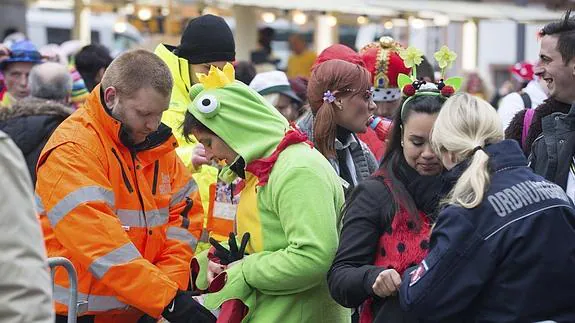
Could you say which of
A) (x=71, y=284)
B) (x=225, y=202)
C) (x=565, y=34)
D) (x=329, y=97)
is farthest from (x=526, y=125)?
(x=71, y=284)

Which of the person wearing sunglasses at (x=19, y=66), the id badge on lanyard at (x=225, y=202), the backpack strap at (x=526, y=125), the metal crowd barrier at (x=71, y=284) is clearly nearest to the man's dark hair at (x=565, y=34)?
the backpack strap at (x=526, y=125)

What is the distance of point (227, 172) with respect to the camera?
5094 mm

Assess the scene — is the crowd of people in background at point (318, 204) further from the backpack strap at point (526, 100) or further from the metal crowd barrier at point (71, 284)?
the backpack strap at point (526, 100)

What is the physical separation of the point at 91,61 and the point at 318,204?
5.28 m

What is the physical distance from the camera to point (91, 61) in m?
9.50

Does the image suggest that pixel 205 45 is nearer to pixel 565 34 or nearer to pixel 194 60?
pixel 194 60

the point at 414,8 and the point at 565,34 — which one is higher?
the point at 565,34

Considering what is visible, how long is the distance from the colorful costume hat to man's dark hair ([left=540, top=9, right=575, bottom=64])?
147cm

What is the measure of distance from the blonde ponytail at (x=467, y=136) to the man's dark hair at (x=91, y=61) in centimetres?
566

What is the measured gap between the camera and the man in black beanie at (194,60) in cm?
633

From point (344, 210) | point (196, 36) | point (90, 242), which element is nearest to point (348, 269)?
point (344, 210)

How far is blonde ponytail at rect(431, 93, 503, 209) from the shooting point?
3.98 metres

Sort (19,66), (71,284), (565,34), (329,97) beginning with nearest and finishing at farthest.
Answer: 1. (71,284)
2. (565,34)
3. (329,97)
4. (19,66)

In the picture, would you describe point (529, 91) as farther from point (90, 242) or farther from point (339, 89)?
point (90, 242)
